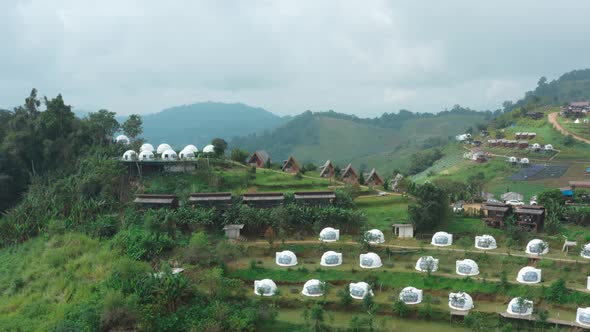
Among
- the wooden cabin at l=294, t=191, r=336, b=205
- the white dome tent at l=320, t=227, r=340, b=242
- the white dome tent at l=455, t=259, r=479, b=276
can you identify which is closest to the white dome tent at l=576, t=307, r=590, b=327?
the white dome tent at l=455, t=259, r=479, b=276

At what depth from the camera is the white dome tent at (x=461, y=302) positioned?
23.2 m

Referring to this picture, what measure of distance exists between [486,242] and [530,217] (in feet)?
15.0

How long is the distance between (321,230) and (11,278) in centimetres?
2066

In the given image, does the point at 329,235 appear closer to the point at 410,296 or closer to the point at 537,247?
the point at 410,296

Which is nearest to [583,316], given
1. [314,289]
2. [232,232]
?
A: [314,289]

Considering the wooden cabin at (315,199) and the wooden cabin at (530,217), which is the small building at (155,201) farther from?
the wooden cabin at (530,217)

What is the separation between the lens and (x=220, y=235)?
32.7 m

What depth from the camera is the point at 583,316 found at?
2164cm

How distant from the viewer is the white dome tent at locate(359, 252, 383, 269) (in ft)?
91.3

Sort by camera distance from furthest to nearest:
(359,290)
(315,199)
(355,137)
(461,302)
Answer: (355,137), (315,199), (359,290), (461,302)

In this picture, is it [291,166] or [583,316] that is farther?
[291,166]

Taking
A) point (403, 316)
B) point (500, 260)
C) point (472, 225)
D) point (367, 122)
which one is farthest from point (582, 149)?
point (367, 122)

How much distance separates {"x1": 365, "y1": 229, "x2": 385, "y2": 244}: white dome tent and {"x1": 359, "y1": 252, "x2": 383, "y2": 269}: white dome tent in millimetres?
1679

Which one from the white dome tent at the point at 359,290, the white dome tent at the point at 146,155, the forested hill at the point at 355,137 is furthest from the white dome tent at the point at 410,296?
the forested hill at the point at 355,137
